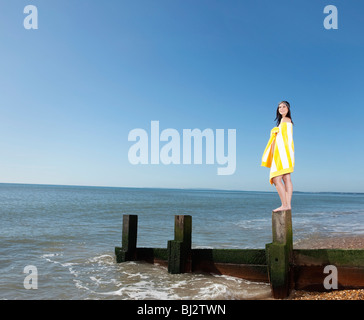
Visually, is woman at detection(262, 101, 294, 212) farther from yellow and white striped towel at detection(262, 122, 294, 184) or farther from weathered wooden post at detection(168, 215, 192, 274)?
weathered wooden post at detection(168, 215, 192, 274)

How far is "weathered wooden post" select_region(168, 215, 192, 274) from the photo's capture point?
7.89 metres

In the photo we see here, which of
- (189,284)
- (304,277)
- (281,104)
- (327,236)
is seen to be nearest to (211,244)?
(327,236)

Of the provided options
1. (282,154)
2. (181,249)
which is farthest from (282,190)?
(181,249)

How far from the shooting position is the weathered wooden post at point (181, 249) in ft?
25.9

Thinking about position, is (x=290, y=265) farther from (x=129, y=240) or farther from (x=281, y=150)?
(x=129, y=240)

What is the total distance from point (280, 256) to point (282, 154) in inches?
72.7

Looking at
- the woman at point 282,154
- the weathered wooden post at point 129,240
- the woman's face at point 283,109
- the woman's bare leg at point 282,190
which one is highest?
the woman's face at point 283,109

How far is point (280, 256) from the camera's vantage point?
19.8ft

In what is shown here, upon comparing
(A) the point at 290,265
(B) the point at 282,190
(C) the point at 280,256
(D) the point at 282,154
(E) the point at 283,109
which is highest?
(E) the point at 283,109

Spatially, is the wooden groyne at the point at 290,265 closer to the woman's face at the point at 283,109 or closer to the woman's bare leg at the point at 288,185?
the woman's bare leg at the point at 288,185

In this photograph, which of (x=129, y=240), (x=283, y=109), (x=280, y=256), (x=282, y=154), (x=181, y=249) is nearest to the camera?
(x=280, y=256)

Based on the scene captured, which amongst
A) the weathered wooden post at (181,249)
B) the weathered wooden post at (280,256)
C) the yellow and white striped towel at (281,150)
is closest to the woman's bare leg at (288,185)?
the yellow and white striped towel at (281,150)

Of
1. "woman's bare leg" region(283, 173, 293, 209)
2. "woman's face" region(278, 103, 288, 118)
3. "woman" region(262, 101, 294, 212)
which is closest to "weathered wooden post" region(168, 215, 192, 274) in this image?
"woman" region(262, 101, 294, 212)
